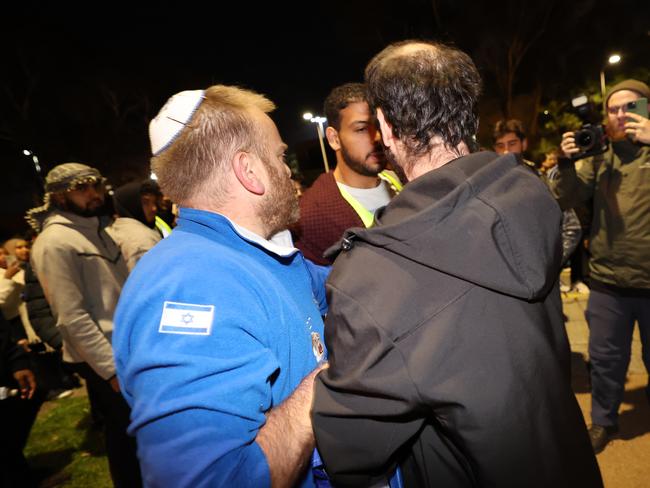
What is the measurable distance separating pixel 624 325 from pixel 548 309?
8.00 feet

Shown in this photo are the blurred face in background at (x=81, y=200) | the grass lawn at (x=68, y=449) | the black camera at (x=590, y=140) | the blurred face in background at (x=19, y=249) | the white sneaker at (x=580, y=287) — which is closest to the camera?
Result: the black camera at (x=590, y=140)

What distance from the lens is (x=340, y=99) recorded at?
9.62 feet

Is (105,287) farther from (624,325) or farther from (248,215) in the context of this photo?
(624,325)

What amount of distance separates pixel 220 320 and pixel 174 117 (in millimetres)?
800

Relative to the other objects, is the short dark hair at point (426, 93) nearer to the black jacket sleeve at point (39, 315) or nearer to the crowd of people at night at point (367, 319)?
the crowd of people at night at point (367, 319)

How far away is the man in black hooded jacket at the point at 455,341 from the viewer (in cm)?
98

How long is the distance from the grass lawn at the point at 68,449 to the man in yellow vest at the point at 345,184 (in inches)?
129

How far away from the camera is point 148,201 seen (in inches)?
191

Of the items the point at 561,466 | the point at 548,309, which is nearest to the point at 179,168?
the point at 548,309

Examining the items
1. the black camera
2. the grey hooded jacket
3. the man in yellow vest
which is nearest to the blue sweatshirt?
the man in yellow vest

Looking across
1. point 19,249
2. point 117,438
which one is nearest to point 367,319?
point 117,438

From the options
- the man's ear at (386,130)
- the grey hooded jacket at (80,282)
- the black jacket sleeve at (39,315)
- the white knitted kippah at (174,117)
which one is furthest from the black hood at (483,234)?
the black jacket sleeve at (39,315)

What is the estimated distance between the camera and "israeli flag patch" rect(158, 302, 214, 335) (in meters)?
1.00

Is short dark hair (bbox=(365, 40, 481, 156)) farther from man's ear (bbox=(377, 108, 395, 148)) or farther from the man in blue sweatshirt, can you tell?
the man in blue sweatshirt
